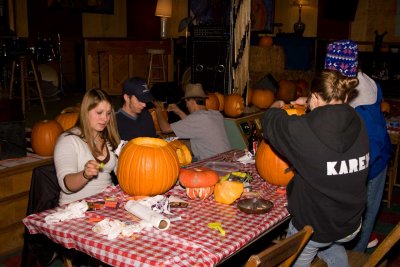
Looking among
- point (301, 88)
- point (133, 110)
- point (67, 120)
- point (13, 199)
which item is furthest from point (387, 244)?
point (301, 88)

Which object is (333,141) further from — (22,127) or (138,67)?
(138,67)

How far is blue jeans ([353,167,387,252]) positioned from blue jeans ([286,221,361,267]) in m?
1.05

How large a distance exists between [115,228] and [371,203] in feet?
7.52

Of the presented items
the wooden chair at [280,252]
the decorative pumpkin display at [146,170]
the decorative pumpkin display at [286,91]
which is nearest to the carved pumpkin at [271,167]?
the decorative pumpkin display at [146,170]

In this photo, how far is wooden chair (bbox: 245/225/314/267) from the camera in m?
1.80

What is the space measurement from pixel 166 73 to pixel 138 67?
2.83 feet

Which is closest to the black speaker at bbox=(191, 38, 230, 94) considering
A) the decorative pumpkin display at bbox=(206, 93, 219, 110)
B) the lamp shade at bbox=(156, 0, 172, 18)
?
the decorative pumpkin display at bbox=(206, 93, 219, 110)

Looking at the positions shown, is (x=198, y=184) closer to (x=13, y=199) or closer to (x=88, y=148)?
(x=88, y=148)

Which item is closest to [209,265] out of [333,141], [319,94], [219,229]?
[219,229]

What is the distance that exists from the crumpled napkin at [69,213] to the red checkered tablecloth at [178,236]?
0.10ft

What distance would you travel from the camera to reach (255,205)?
2.67m

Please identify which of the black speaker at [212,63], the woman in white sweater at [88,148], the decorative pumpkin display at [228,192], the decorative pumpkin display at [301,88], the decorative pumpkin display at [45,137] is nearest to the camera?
the decorative pumpkin display at [228,192]

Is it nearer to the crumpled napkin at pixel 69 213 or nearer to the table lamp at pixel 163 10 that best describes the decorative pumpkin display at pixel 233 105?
the crumpled napkin at pixel 69 213

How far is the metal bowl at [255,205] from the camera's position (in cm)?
259
